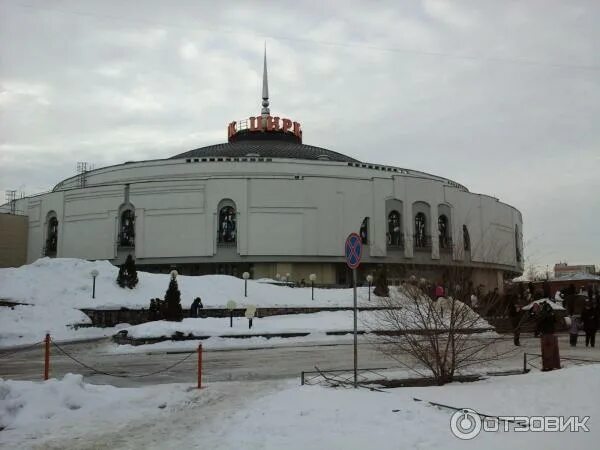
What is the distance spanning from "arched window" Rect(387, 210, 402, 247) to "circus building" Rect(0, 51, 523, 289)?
0.34 feet

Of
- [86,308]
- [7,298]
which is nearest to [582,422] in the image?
[86,308]

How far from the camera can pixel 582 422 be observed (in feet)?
22.3

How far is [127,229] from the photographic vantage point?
5350cm

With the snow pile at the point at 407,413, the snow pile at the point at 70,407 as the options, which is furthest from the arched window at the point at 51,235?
the snow pile at the point at 407,413

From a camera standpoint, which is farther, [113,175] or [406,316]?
[113,175]

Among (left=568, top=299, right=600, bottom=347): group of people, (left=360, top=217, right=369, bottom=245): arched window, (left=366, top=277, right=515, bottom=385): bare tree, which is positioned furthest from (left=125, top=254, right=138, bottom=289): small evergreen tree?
(left=360, top=217, right=369, bottom=245): arched window

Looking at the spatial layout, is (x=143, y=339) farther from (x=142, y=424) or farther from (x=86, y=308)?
(x=142, y=424)

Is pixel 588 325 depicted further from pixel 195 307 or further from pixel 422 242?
pixel 422 242

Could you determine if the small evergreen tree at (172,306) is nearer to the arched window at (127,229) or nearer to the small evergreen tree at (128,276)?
the small evergreen tree at (128,276)

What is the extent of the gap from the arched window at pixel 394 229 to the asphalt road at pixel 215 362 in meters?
34.0

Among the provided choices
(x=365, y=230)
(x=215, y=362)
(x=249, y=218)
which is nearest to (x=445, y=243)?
(x=365, y=230)

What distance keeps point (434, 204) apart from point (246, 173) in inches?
749

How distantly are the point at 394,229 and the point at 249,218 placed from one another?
14432 mm

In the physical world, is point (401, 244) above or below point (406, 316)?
above
